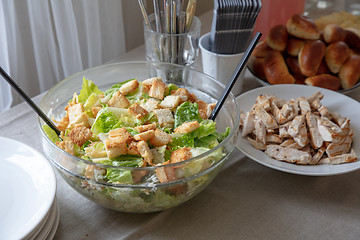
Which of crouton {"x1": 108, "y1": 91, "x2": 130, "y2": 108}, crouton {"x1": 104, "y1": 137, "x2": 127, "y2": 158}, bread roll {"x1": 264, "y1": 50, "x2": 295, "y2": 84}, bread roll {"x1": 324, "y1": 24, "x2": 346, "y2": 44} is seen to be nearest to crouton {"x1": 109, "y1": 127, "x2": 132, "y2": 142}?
crouton {"x1": 104, "y1": 137, "x2": 127, "y2": 158}

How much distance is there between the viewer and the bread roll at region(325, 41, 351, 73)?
1.31 metres

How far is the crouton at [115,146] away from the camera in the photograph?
0.79m

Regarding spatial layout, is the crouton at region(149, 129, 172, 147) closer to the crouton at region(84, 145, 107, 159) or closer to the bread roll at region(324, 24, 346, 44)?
the crouton at region(84, 145, 107, 159)

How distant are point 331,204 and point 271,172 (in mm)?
157

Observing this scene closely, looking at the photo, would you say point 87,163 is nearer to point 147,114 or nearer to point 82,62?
point 147,114

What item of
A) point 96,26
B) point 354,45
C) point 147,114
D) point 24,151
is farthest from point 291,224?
point 96,26

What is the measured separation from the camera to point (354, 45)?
143 cm

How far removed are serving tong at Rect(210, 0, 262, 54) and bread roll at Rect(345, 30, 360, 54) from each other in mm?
429

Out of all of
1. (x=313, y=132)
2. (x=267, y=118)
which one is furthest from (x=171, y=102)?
(x=313, y=132)

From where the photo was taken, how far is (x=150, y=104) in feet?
3.17

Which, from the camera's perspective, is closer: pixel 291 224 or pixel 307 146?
pixel 291 224

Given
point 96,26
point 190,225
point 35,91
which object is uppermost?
point 96,26

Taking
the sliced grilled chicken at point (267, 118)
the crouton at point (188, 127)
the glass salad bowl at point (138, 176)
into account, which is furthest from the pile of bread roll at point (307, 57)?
the crouton at point (188, 127)

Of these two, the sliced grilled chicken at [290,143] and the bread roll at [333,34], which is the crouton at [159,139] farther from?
the bread roll at [333,34]
